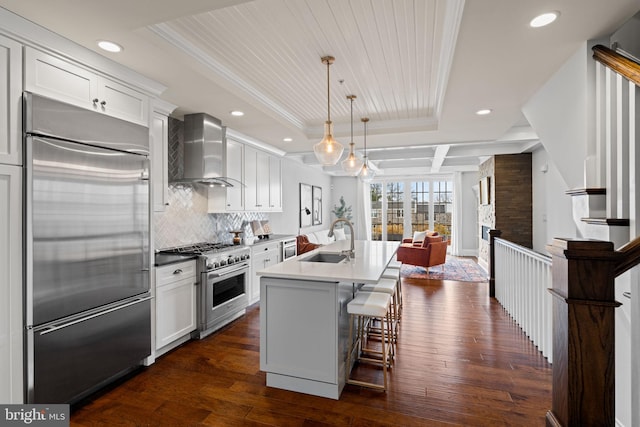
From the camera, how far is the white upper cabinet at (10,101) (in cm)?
184

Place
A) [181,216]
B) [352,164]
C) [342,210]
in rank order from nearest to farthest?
1. [181,216]
2. [352,164]
3. [342,210]

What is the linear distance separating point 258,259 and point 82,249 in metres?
2.62

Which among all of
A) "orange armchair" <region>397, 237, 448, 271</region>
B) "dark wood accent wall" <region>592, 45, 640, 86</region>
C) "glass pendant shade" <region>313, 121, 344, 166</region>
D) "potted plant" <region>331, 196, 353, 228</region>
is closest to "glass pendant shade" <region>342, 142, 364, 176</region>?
"glass pendant shade" <region>313, 121, 344, 166</region>

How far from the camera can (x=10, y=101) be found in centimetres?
187

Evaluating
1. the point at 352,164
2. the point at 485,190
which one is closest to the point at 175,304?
the point at 352,164

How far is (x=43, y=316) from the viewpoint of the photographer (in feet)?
6.52

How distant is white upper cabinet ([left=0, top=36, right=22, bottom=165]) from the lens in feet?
6.03

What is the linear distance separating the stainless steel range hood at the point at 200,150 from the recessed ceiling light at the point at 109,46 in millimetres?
1413

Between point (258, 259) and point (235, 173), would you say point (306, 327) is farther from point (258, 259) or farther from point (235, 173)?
point (235, 173)

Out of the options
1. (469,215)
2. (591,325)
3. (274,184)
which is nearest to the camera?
(591,325)

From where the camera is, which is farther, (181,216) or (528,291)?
(181,216)

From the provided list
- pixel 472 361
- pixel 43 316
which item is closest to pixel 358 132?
pixel 472 361

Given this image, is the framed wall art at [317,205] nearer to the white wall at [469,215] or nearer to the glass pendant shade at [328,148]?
the white wall at [469,215]

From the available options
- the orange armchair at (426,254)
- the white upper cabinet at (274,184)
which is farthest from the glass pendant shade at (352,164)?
the orange armchair at (426,254)
